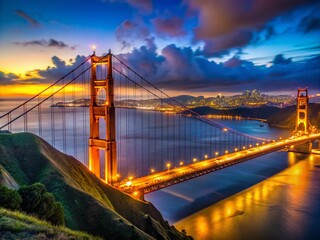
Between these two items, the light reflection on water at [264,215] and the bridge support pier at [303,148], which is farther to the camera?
the bridge support pier at [303,148]

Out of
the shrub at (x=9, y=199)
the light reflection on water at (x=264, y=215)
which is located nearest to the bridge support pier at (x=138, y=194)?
the light reflection on water at (x=264, y=215)

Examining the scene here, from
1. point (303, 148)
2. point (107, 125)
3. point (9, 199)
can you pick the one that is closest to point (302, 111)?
point (303, 148)

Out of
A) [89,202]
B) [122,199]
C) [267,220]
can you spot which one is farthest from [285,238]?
[89,202]

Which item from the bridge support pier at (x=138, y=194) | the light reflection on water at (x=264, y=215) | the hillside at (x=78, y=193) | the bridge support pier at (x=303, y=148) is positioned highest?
the hillside at (x=78, y=193)

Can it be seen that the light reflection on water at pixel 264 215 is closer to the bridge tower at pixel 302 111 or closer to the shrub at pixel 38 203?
the shrub at pixel 38 203

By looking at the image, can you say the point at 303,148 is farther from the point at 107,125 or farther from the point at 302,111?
the point at 107,125

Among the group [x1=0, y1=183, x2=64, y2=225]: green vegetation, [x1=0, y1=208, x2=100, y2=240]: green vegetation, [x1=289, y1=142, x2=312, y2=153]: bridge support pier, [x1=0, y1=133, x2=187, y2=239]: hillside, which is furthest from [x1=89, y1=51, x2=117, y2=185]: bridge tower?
[x1=289, y1=142, x2=312, y2=153]: bridge support pier
